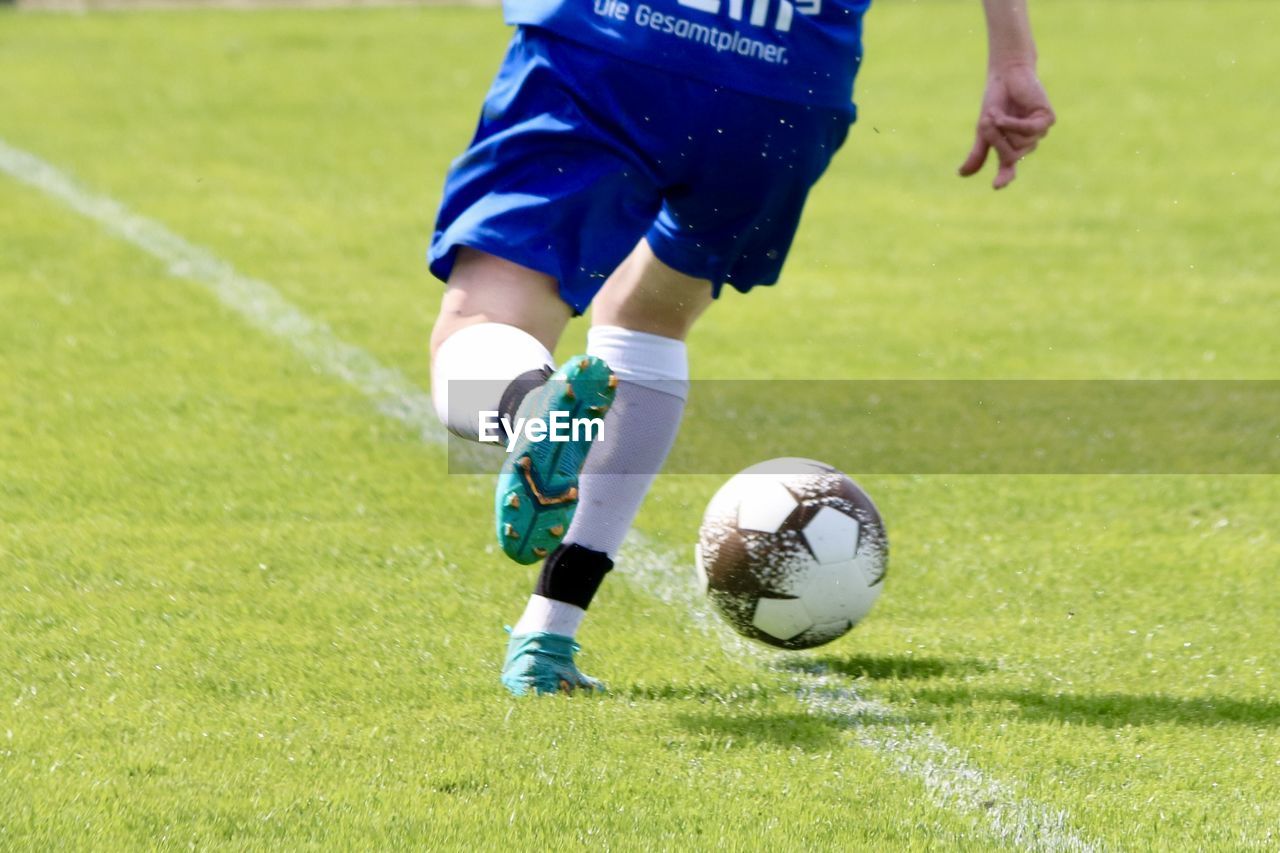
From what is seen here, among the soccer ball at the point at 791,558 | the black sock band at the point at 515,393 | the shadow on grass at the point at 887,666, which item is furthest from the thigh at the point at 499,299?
the shadow on grass at the point at 887,666

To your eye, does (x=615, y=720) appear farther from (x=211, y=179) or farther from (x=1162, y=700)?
(x=211, y=179)

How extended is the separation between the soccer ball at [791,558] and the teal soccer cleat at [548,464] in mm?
831

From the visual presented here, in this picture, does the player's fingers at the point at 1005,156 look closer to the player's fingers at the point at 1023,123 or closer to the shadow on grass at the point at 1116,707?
the player's fingers at the point at 1023,123

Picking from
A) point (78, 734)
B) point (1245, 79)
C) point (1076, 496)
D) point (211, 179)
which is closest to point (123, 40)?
point (211, 179)

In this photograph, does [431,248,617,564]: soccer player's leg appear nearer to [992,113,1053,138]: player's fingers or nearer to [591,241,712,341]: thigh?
[591,241,712,341]: thigh

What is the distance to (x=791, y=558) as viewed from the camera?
331 centimetres

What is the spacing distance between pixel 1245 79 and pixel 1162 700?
9816 mm

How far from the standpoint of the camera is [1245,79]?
12102mm

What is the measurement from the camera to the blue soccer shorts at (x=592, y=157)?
274 centimetres

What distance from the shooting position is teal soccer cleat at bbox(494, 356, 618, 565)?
2498 millimetres

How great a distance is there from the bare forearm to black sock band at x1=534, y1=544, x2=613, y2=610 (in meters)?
1.10

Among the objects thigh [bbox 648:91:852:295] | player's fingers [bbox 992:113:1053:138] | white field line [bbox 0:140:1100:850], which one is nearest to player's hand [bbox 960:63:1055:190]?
player's fingers [bbox 992:113:1053:138]

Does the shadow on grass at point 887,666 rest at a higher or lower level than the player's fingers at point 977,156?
lower

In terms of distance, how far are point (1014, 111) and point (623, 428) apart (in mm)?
892
